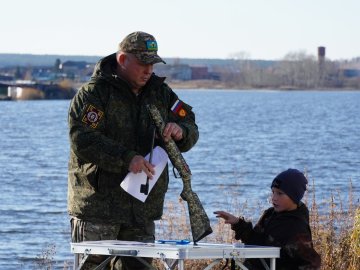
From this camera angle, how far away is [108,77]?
686 cm

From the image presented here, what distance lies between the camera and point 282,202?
272 inches

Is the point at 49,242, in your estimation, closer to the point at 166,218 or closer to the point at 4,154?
the point at 166,218

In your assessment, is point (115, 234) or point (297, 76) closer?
point (115, 234)

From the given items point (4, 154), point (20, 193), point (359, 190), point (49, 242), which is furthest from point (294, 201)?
point (4, 154)

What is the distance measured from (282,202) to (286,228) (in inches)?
6.9

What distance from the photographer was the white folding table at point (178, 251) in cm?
596

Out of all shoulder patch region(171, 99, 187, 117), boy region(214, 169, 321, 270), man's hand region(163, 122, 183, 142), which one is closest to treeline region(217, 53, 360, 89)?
shoulder patch region(171, 99, 187, 117)

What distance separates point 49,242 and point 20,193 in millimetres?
8793

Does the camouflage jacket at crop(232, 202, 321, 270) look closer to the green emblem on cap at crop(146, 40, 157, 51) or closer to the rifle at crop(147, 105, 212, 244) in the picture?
the rifle at crop(147, 105, 212, 244)

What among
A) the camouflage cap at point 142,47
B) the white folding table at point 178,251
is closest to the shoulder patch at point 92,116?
the camouflage cap at point 142,47

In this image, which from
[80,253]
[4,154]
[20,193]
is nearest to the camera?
[80,253]

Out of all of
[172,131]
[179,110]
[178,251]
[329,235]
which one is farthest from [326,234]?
[178,251]

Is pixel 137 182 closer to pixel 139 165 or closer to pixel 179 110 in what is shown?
pixel 139 165

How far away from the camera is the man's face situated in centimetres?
682
